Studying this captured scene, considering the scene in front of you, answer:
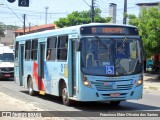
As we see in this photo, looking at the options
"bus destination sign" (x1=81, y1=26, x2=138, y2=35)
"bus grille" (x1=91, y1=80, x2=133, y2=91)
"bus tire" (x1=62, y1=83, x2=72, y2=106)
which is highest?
"bus destination sign" (x1=81, y1=26, x2=138, y2=35)

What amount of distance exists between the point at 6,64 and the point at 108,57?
19955 millimetres

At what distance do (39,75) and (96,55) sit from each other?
5172mm

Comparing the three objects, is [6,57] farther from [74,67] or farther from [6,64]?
[74,67]

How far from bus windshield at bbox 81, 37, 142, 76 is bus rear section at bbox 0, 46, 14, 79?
19497 mm

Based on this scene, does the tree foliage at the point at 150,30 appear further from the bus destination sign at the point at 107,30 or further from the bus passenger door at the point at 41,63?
the bus destination sign at the point at 107,30

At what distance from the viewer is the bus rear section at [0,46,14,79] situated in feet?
109

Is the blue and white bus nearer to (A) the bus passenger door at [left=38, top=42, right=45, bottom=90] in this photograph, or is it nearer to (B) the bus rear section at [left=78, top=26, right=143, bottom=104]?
(B) the bus rear section at [left=78, top=26, right=143, bottom=104]

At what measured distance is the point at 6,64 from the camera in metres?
33.3

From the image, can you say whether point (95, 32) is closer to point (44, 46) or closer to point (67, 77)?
point (67, 77)

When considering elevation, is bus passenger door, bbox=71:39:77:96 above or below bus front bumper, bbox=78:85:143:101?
above

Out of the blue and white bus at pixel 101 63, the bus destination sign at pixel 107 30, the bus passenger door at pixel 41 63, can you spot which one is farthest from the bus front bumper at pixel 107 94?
the bus passenger door at pixel 41 63

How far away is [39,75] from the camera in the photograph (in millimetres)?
18969

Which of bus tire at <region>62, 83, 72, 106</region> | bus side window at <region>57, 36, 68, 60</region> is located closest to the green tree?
bus side window at <region>57, 36, 68, 60</region>

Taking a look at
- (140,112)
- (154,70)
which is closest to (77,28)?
(140,112)
